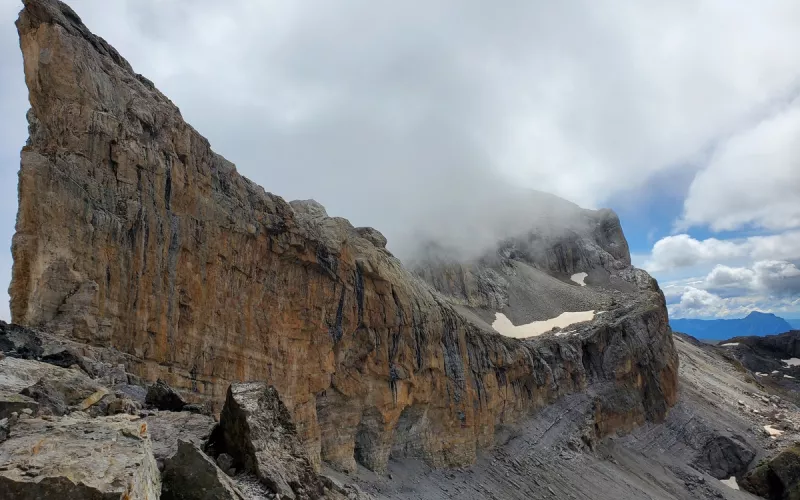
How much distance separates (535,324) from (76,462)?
61.1m

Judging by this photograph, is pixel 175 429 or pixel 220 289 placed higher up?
pixel 220 289

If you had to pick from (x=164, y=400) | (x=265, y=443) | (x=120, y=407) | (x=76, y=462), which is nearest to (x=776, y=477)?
(x=265, y=443)

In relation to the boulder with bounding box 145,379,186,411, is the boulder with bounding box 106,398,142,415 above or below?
below

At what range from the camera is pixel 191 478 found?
7574 millimetres

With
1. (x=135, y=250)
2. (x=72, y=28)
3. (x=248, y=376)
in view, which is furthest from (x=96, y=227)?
(x=248, y=376)

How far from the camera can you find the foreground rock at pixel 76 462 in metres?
5.07

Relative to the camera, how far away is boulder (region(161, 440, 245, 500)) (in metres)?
7.50

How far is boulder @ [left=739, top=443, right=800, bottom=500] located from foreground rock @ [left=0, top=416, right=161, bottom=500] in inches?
2152

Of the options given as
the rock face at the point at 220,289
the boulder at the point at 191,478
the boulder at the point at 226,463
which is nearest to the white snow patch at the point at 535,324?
the rock face at the point at 220,289

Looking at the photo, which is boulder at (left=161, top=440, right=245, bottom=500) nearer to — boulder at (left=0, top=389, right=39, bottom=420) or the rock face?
boulder at (left=0, top=389, right=39, bottom=420)

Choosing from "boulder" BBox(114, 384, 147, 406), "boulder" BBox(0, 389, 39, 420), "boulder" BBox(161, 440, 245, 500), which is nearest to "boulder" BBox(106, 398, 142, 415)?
"boulder" BBox(0, 389, 39, 420)

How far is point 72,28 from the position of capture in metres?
17.7

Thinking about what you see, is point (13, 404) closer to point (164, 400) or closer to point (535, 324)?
point (164, 400)

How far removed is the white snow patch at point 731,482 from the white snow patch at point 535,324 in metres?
19.2
